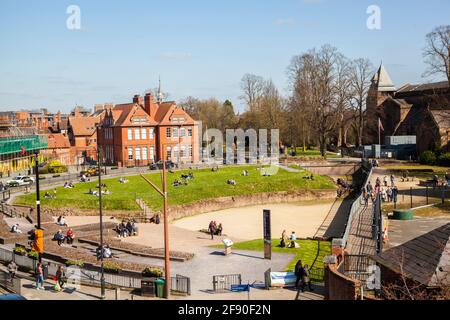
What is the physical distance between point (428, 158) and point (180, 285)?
5050 centimetres

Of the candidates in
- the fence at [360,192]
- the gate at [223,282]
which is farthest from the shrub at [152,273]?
the fence at [360,192]

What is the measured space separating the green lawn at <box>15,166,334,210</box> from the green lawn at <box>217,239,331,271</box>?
1465 cm

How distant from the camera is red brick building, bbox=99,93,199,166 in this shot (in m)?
70.0

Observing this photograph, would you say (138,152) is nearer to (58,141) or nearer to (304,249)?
(58,141)

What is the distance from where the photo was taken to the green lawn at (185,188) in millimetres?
45031

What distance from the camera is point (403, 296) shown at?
1588 centimetres

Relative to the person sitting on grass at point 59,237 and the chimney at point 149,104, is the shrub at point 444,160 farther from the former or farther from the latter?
the person sitting on grass at point 59,237

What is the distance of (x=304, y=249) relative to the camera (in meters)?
31.6

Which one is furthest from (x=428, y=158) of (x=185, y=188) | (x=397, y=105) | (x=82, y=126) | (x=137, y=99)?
(x=82, y=126)

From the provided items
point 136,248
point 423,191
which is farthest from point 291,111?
point 136,248

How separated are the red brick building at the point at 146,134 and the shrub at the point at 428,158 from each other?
30.0m

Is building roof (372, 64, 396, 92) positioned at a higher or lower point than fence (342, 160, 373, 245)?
higher

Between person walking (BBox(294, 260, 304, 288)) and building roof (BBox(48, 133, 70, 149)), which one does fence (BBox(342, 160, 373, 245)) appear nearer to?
person walking (BBox(294, 260, 304, 288))

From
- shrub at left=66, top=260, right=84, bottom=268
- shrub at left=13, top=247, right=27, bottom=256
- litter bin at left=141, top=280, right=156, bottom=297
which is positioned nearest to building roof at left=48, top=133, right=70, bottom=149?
shrub at left=13, top=247, right=27, bottom=256
